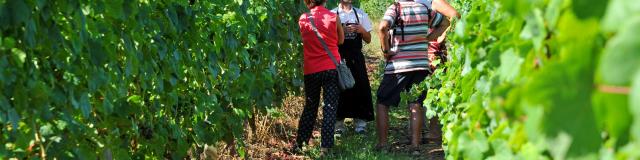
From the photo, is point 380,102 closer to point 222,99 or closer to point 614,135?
point 222,99

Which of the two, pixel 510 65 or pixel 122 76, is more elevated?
pixel 122 76

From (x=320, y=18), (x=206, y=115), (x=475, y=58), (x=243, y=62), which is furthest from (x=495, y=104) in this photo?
(x=320, y=18)

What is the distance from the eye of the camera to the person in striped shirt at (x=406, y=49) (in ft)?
23.9

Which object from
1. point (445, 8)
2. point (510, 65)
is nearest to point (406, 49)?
point (445, 8)

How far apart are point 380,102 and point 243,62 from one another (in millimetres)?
1479

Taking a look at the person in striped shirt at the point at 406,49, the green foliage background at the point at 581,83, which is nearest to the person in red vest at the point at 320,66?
the person in striped shirt at the point at 406,49

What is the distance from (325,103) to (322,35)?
1.73 feet

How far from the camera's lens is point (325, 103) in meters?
7.23

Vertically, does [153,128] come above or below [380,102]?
below

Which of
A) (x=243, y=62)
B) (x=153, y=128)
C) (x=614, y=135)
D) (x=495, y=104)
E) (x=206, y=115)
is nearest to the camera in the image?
(x=614, y=135)

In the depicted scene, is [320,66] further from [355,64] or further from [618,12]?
[618,12]

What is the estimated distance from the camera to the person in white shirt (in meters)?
7.82

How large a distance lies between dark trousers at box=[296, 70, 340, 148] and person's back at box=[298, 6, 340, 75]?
0.23 feet

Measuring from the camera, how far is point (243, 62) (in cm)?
653
